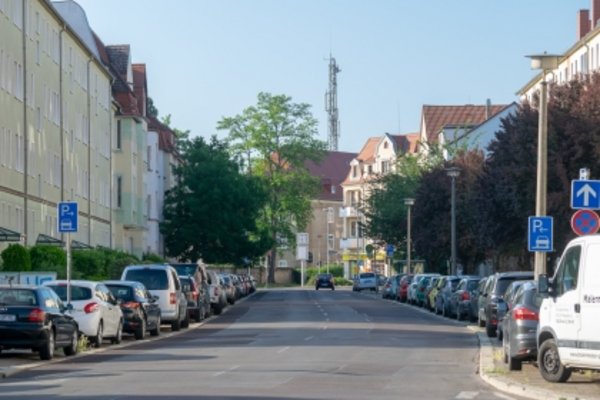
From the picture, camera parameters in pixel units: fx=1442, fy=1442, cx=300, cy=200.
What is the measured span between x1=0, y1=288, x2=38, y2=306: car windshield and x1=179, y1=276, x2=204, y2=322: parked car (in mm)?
18506

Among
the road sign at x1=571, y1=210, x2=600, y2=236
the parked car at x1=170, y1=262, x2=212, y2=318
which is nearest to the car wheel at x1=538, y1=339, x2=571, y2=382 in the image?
the road sign at x1=571, y1=210, x2=600, y2=236

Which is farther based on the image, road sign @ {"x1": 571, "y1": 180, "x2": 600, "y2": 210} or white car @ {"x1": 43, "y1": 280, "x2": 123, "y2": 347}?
white car @ {"x1": 43, "y1": 280, "x2": 123, "y2": 347}

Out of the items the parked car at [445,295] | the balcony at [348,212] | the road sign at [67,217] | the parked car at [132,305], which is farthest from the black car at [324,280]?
the road sign at [67,217]


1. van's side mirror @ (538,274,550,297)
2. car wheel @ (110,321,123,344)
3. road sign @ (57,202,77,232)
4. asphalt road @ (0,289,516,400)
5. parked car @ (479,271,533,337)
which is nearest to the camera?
asphalt road @ (0,289,516,400)

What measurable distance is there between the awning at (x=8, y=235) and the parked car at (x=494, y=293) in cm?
1777

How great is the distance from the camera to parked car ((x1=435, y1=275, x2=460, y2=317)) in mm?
51688

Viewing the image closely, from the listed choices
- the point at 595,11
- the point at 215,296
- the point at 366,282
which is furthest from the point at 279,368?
the point at 366,282

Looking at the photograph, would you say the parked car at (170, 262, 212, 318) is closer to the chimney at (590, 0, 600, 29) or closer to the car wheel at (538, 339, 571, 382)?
the car wheel at (538, 339, 571, 382)

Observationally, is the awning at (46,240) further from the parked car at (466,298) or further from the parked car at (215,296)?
the parked car at (466,298)

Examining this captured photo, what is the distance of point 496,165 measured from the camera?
52938 millimetres

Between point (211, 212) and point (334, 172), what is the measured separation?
7665cm

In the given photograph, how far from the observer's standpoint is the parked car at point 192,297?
4747cm

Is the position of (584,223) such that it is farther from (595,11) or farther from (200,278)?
(595,11)

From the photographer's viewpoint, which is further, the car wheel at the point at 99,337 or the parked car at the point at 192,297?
the parked car at the point at 192,297
